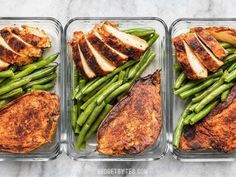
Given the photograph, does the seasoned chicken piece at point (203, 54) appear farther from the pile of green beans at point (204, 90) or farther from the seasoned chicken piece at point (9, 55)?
the seasoned chicken piece at point (9, 55)

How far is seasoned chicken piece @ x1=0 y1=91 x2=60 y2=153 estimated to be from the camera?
3.14 metres

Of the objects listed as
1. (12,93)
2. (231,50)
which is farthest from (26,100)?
(231,50)

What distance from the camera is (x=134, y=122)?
3.17m

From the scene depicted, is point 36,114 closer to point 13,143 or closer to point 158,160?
point 13,143

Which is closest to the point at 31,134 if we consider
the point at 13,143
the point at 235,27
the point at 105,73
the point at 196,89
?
the point at 13,143

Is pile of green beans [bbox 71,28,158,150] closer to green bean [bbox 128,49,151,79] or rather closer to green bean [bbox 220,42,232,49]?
green bean [bbox 128,49,151,79]

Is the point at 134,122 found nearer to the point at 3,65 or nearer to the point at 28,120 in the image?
the point at 28,120

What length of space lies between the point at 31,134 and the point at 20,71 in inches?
15.1

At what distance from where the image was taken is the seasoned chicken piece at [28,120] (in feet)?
10.3

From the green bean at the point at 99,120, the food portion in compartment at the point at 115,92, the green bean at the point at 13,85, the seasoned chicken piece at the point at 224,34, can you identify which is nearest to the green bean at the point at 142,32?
the food portion in compartment at the point at 115,92

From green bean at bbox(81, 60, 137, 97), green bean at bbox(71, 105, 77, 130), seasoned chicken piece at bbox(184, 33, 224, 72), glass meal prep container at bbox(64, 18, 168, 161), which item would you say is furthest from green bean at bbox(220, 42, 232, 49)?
green bean at bbox(71, 105, 77, 130)

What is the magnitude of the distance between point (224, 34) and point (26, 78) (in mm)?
1210

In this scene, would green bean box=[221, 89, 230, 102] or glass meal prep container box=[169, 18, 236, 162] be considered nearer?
green bean box=[221, 89, 230, 102]

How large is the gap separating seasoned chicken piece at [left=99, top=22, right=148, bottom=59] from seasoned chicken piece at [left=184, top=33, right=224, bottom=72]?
27cm
